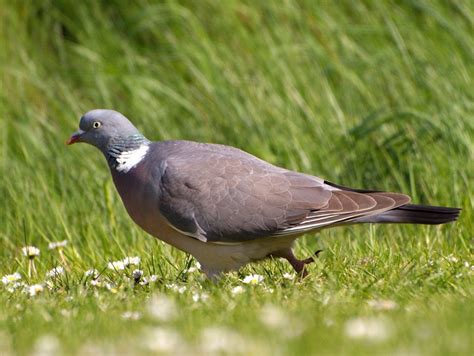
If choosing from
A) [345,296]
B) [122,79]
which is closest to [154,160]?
[345,296]

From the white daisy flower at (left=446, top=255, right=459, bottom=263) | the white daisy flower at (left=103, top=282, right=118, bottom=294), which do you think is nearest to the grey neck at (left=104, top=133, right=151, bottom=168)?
the white daisy flower at (left=103, top=282, right=118, bottom=294)

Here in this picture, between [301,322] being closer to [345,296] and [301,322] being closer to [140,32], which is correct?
[345,296]

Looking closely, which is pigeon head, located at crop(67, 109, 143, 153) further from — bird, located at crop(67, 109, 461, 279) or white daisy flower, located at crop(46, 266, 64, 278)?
white daisy flower, located at crop(46, 266, 64, 278)

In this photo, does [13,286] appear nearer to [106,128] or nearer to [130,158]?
[130,158]

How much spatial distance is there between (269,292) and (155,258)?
1.31 meters

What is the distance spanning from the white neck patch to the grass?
0.52m

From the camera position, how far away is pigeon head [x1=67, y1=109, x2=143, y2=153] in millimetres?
5426

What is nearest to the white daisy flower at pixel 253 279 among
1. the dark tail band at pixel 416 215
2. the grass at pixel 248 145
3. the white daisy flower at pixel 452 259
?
the grass at pixel 248 145

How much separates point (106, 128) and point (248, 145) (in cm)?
198

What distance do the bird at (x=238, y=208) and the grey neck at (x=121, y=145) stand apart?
25 cm

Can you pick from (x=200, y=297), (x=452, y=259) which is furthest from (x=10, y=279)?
(x=452, y=259)

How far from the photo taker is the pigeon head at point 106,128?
543cm

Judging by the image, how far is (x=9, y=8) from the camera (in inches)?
344

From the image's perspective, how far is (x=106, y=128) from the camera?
17.9 ft
